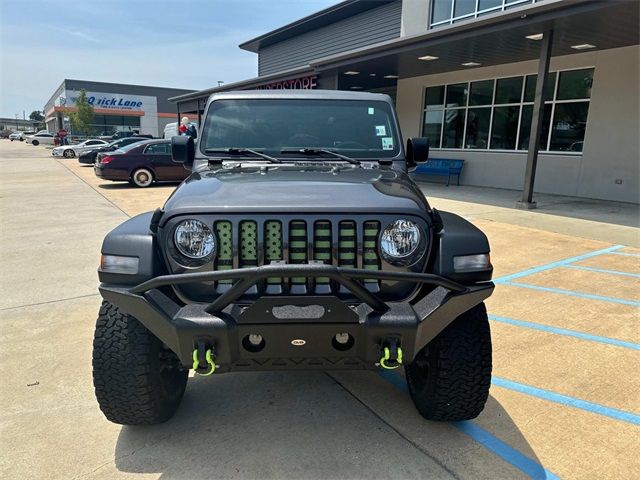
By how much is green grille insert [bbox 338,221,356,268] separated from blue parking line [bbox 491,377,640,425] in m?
1.58

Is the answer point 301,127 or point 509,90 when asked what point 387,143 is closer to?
point 301,127

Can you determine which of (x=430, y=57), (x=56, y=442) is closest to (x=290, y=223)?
(x=56, y=442)

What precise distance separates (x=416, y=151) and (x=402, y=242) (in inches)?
55.9

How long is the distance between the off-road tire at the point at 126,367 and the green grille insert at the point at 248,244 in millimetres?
624

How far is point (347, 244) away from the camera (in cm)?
219

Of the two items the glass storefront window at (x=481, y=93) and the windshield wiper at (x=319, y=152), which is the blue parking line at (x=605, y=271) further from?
the glass storefront window at (x=481, y=93)

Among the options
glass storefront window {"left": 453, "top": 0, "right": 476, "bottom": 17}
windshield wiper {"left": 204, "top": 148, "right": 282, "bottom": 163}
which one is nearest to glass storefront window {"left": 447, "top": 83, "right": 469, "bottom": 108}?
glass storefront window {"left": 453, "top": 0, "right": 476, "bottom": 17}

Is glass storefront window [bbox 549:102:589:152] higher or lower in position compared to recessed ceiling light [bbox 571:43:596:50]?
lower

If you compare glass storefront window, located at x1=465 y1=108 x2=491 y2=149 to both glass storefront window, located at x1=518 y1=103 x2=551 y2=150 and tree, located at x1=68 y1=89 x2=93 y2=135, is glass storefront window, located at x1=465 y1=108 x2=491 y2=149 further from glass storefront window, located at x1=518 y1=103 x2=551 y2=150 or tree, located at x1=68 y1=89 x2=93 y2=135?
tree, located at x1=68 y1=89 x2=93 y2=135

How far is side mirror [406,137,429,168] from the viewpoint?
3.38 metres

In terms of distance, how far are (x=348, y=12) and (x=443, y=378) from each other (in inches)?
826

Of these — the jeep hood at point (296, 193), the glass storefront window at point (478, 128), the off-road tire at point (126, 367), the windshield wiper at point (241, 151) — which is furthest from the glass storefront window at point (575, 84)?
the off-road tire at point (126, 367)

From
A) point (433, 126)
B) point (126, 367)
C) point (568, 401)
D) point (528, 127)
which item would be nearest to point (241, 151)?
point (126, 367)

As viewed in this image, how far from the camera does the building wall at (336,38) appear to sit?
18.6 m
